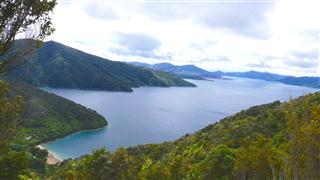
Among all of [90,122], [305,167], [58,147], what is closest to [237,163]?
[305,167]

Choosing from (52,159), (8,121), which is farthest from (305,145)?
(52,159)

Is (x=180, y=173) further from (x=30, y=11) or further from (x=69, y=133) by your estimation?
(x=69, y=133)

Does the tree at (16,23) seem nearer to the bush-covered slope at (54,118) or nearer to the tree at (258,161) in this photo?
the tree at (258,161)

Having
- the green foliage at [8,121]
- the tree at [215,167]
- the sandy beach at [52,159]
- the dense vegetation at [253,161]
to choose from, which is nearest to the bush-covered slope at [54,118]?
the sandy beach at [52,159]

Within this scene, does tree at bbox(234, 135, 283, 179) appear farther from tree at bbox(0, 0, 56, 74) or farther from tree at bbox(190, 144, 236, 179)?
tree at bbox(0, 0, 56, 74)

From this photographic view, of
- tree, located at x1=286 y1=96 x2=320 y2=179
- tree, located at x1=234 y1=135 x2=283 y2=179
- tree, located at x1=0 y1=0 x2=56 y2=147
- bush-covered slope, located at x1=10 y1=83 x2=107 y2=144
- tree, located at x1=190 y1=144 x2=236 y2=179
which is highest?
tree, located at x1=0 y1=0 x2=56 y2=147

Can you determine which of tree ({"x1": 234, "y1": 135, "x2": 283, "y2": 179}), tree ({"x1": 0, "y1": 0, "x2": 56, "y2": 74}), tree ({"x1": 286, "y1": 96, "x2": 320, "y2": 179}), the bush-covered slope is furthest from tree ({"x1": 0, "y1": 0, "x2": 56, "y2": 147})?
the bush-covered slope

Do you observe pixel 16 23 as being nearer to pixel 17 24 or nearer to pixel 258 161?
pixel 17 24

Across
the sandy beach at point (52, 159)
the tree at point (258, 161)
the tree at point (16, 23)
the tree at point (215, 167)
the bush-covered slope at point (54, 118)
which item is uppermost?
the tree at point (16, 23)
